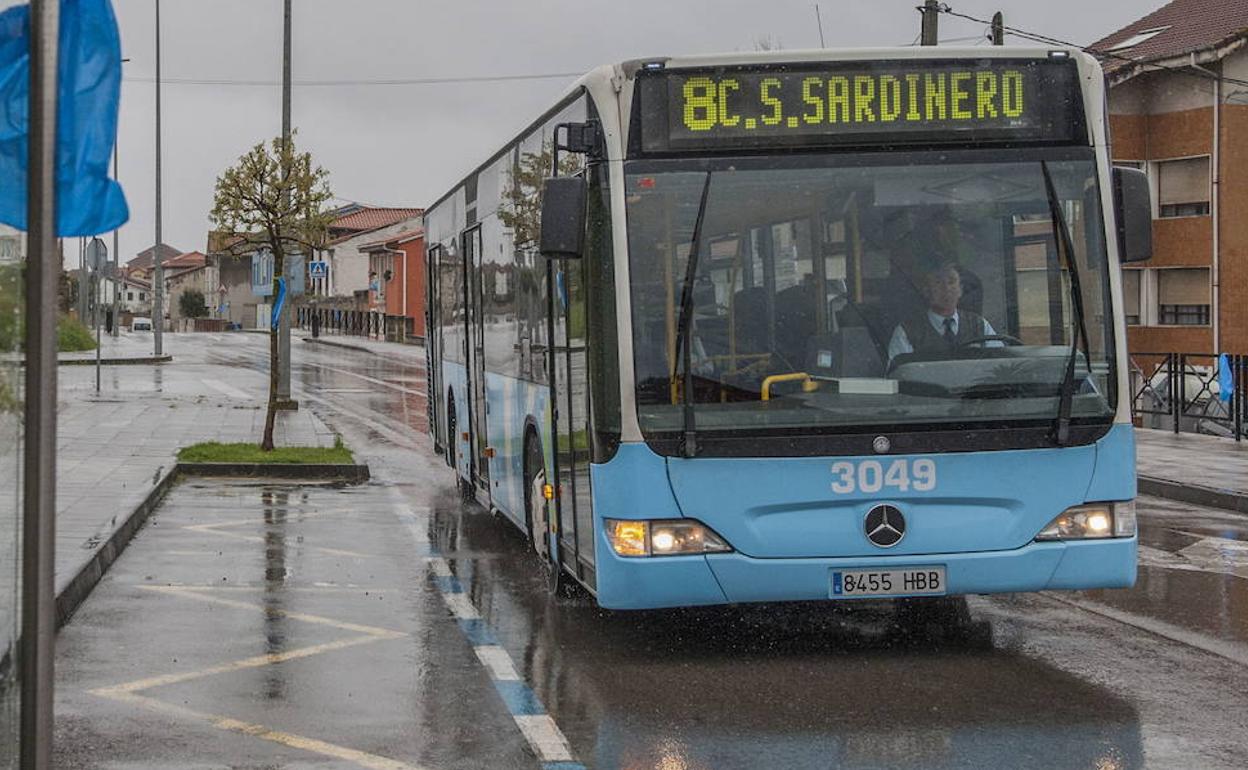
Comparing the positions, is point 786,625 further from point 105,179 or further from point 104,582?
point 105,179

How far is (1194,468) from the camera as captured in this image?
19266mm

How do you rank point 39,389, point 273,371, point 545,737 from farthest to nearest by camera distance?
point 273,371 < point 545,737 < point 39,389

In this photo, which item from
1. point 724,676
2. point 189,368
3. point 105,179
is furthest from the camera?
point 189,368

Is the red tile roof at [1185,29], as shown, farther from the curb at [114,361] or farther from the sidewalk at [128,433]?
the curb at [114,361]

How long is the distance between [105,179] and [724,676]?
4251mm

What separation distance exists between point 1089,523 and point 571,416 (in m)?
2.52

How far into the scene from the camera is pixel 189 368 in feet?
149

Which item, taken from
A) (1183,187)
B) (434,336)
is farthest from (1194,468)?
(1183,187)

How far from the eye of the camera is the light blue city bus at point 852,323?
27.1 feet

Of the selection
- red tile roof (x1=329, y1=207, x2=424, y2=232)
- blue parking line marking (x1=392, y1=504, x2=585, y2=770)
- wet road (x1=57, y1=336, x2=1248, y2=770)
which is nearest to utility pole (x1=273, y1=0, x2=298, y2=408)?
wet road (x1=57, y1=336, x2=1248, y2=770)

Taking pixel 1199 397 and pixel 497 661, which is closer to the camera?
pixel 497 661

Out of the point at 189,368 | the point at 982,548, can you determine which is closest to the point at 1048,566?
the point at 982,548

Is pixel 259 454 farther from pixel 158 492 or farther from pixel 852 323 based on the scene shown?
pixel 852 323

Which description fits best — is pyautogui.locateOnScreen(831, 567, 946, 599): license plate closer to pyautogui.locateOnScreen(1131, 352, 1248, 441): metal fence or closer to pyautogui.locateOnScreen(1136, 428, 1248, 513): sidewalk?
pyautogui.locateOnScreen(1136, 428, 1248, 513): sidewalk
